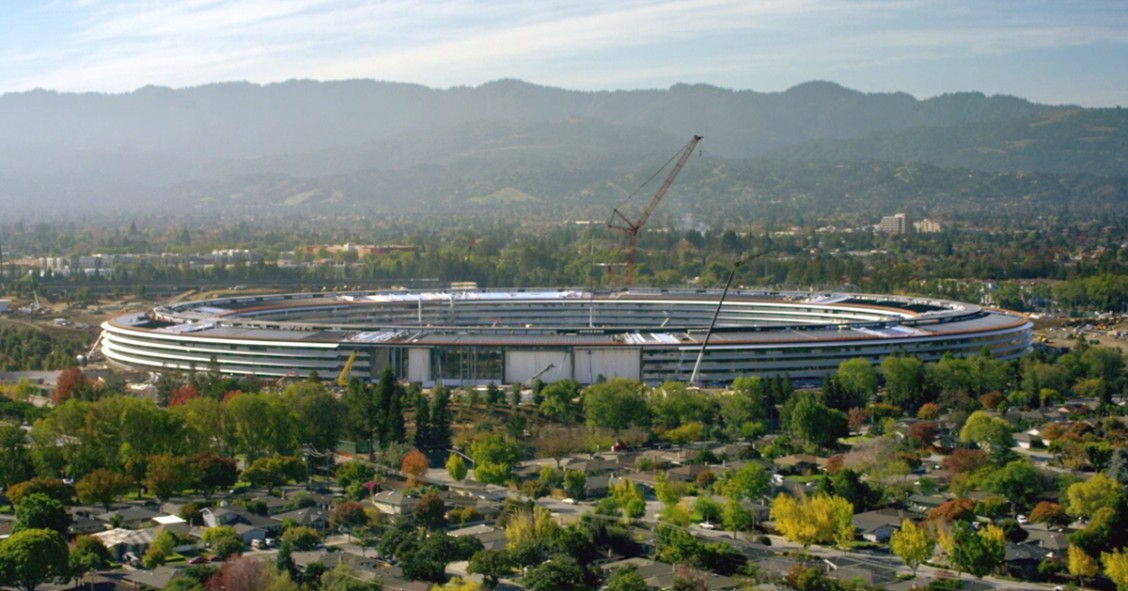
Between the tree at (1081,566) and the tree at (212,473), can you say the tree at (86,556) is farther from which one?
the tree at (1081,566)

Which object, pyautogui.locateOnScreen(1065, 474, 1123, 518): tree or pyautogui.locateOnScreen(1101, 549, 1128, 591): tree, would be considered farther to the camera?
pyautogui.locateOnScreen(1065, 474, 1123, 518): tree

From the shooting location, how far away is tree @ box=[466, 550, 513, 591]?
2121 centimetres

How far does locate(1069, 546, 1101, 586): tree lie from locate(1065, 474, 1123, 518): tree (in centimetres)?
260

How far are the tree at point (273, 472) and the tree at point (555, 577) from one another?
8.11 m

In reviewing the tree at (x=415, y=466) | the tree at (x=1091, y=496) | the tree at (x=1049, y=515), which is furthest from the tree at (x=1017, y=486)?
the tree at (x=415, y=466)

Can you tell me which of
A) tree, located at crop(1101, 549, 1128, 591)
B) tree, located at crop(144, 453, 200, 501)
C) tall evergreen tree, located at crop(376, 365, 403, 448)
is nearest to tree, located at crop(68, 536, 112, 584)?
tree, located at crop(144, 453, 200, 501)

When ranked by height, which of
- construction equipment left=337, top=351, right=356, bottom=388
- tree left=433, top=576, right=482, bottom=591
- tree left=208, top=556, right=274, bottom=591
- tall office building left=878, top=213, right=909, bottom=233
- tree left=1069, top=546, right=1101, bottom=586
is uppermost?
tall office building left=878, top=213, right=909, bottom=233

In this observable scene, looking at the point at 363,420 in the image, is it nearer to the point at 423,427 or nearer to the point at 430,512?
the point at 423,427

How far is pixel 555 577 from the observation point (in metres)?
20.9

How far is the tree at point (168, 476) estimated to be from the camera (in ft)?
86.6

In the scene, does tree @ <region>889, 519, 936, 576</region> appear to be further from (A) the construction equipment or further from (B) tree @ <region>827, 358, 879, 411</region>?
(A) the construction equipment

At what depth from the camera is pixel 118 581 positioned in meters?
21.7

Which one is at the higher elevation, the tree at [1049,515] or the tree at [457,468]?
the tree at [457,468]

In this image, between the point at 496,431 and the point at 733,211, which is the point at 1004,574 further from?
the point at 733,211
